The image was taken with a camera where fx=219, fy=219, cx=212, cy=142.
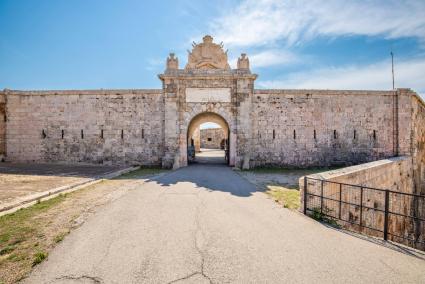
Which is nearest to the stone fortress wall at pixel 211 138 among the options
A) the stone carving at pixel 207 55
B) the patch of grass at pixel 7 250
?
the stone carving at pixel 207 55

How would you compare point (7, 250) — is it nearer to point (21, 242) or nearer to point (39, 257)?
point (21, 242)

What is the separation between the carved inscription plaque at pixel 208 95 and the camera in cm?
1428

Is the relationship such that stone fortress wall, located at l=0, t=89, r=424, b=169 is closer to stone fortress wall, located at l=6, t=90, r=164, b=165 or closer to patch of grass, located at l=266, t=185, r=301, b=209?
stone fortress wall, located at l=6, t=90, r=164, b=165

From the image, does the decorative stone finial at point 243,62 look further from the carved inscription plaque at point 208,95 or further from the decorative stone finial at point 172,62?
the decorative stone finial at point 172,62

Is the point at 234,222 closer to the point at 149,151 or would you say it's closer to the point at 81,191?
the point at 81,191

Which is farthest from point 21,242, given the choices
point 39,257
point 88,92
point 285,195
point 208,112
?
point 88,92

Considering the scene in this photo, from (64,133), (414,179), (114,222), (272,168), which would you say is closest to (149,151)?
(64,133)

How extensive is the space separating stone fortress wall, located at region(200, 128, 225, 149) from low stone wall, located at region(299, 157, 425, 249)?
27051mm

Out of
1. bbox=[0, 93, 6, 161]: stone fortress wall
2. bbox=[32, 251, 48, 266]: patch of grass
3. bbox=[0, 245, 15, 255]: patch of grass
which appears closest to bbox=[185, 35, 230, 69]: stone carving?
bbox=[0, 93, 6, 161]: stone fortress wall

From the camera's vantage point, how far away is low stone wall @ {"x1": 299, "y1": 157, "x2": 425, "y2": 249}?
Answer: 18.7 feet

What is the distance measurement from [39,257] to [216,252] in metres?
2.69

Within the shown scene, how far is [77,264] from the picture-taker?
3.23 metres

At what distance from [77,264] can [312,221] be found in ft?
15.4

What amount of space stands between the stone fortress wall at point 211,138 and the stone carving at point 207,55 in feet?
62.4
